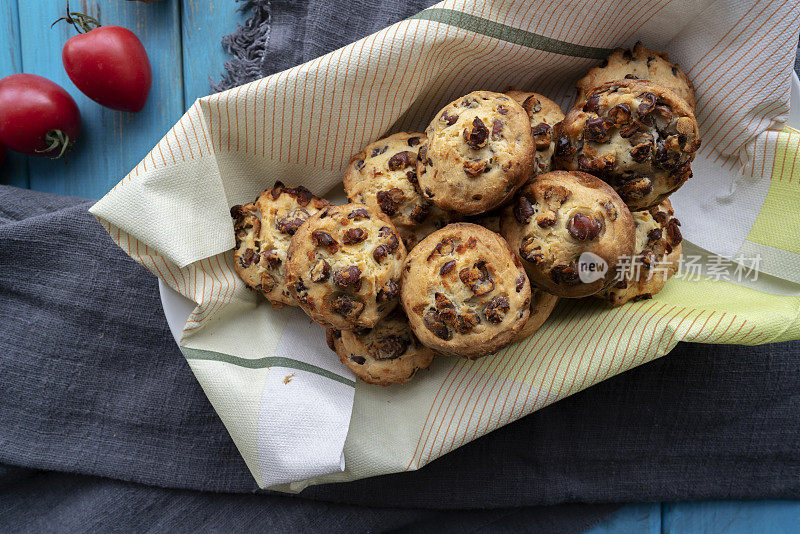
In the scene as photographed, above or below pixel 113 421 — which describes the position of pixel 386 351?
above

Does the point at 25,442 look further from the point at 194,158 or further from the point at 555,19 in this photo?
the point at 555,19

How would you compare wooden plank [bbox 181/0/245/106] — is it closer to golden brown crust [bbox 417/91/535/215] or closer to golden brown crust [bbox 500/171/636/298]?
golden brown crust [bbox 417/91/535/215]

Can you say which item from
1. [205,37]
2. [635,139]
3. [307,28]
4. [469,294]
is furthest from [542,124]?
[205,37]

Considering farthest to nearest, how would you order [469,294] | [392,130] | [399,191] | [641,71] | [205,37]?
[205,37], [392,130], [641,71], [399,191], [469,294]

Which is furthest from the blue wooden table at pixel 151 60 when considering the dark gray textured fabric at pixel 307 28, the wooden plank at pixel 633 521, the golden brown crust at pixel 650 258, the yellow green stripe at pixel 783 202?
the wooden plank at pixel 633 521

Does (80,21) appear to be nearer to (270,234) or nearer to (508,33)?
(270,234)

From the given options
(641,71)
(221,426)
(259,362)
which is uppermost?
(641,71)
